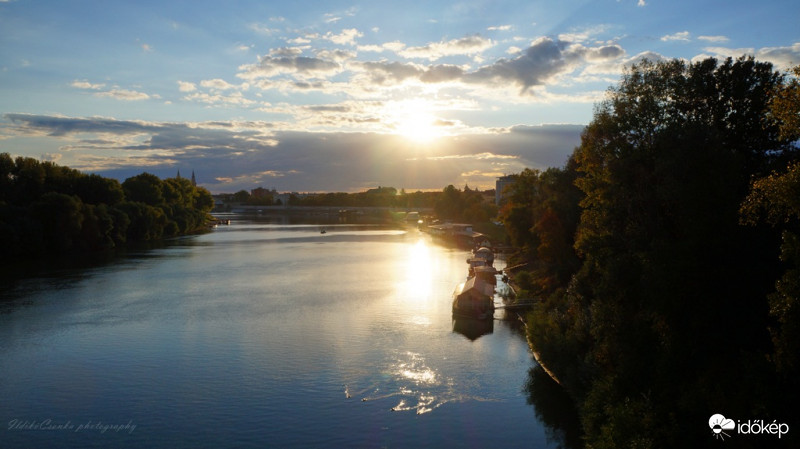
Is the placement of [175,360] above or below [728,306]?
below

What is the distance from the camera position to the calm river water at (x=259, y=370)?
20.6 m

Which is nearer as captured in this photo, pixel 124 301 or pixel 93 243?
pixel 124 301

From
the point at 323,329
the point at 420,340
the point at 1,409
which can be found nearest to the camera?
the point at 1,409

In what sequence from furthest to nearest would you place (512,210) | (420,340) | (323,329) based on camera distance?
(512,210) → (323,329) → (420,340)

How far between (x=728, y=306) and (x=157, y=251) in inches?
2977

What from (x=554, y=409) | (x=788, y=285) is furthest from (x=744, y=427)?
(x=554, y=409)

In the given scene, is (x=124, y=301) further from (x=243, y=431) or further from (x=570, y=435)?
(x=570, y=435)

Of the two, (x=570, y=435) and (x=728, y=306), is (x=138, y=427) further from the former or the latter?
(x=728, y=306)

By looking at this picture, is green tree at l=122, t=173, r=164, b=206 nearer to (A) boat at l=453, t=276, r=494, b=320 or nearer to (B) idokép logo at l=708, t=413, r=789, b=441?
(A) boat at l=453, t=276, r=494, b=320

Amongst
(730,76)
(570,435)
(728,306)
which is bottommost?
(570,435)

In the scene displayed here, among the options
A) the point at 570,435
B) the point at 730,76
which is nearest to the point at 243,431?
the point at 570,435

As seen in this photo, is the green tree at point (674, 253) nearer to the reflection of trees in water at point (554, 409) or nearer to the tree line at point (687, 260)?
the tree line at point (687, 260)

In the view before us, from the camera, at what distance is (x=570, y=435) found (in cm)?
2119

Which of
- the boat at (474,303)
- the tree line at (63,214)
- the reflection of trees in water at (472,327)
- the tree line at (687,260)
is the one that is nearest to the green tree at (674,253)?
the tree line at (687,260)
